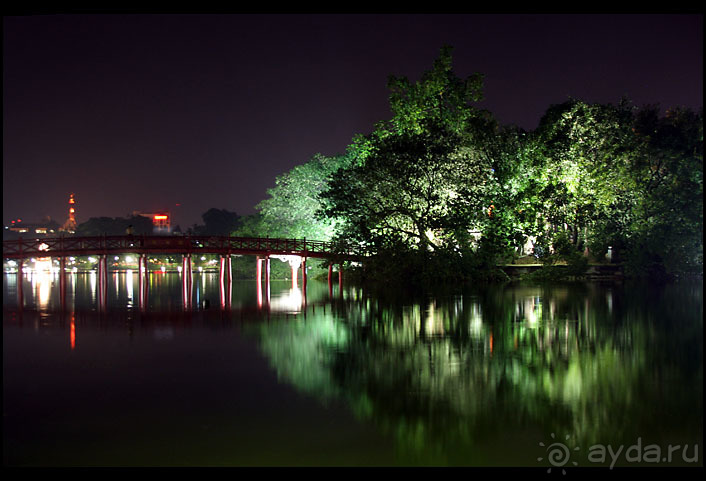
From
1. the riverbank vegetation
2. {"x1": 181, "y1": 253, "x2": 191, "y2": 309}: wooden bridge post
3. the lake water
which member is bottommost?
the lake water

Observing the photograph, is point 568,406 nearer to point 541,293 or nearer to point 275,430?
point 275,430

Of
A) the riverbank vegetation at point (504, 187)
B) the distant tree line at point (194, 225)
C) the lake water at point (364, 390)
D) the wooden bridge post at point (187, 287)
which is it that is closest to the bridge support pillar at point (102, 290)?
the wooden bridge post at point (187, 287)

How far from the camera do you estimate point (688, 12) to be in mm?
10258

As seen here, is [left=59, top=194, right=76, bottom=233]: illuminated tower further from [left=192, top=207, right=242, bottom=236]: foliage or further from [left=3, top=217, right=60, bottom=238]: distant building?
[left=192, top=207, right=242, bottom=236]: foliage

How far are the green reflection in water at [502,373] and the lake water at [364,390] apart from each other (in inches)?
1.4

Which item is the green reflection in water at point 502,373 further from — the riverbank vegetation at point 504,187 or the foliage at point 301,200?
the foliage at point 301,200

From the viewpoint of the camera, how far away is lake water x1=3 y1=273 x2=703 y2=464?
7.01m

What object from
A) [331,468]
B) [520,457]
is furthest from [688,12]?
[331,468]

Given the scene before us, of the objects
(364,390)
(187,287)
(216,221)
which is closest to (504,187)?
(187,287)

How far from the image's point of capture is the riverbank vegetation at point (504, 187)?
26.9 metres

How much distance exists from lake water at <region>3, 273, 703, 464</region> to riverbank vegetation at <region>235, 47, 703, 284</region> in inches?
385

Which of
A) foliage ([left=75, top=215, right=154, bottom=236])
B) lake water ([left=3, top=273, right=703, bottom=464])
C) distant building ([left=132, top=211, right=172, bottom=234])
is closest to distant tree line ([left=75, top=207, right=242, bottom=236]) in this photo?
foliage ([left=75, top=215, right=154, bottom=236])

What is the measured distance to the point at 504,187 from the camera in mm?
27609

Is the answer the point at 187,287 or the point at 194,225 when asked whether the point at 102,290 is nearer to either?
the point at 187,287
